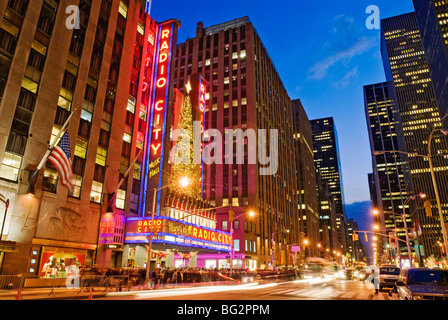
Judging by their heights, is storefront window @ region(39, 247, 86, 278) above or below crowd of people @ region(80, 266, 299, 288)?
above

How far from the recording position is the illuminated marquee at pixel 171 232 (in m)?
37.1

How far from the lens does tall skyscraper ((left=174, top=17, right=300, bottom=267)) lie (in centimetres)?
7900

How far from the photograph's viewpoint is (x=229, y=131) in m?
85.1

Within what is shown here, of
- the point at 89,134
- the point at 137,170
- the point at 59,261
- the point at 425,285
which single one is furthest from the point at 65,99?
the point at 425,285

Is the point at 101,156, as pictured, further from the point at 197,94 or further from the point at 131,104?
the point at 197,94

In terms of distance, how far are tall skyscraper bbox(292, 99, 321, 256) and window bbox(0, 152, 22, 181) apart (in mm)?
127197

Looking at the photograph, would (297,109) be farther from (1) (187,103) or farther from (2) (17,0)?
(2) (17,0)

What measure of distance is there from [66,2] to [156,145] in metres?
19.6

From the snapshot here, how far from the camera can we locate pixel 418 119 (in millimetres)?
172500

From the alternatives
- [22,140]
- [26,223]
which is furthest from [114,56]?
[26,223]
